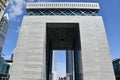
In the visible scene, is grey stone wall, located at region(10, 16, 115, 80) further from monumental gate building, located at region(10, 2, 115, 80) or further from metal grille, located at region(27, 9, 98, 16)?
metal grille, located at region(27, 9, 98, 16)

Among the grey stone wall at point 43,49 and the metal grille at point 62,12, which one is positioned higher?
the metal grille at point 62,12

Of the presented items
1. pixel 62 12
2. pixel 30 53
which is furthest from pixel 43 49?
pixel 62 12

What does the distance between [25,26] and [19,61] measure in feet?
21.4

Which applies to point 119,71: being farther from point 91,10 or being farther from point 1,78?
point 1,78

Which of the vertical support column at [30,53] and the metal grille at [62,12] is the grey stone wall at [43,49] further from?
the metal grille at [62,12]

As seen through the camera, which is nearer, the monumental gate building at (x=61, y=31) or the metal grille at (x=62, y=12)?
the monumental gate building at (x=61, y=31)

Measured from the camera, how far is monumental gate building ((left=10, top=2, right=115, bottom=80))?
19062 millimetres

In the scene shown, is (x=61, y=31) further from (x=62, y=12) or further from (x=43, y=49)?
(x=43, y=49)

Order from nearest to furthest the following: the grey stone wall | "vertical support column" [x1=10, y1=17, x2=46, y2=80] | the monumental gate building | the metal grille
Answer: "vertical support column" [x1=10, y1=17, x2=46, y2=80] < the grey stone wall < the monumental gate building < the metal grille

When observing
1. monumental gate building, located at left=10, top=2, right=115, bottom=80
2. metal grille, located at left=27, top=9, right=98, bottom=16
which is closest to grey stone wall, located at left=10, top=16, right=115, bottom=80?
monumental gate building, located at left=10, top=2, right=115, bottom=80

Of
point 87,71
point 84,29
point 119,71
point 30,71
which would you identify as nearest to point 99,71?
point 87,71

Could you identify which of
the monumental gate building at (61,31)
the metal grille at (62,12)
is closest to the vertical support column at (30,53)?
the monumental gate building at (61,31)

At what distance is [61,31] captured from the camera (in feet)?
92.2

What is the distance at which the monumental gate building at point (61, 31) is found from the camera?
19062 millimetres
